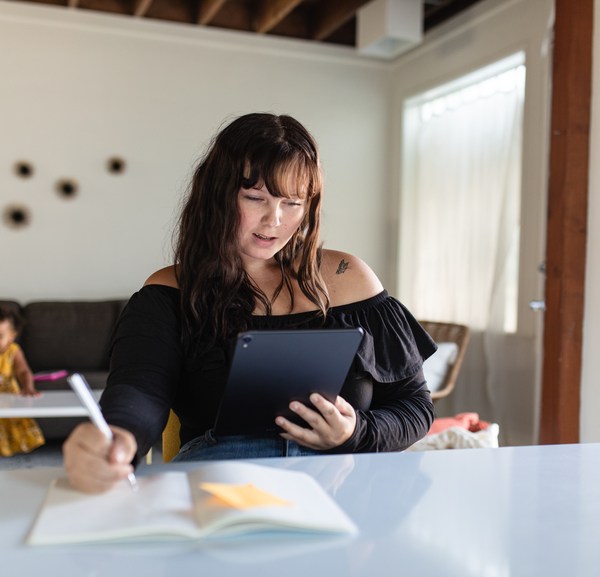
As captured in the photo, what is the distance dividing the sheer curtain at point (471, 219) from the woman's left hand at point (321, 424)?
3.27m

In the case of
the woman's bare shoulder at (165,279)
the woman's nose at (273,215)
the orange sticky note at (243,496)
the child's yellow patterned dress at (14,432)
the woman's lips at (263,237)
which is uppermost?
the woman's nose at (273,215)

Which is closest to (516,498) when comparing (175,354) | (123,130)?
(175,354)

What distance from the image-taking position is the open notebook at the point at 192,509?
79cm

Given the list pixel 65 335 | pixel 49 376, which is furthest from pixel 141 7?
pixel 49 376

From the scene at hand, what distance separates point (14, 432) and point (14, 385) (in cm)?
28

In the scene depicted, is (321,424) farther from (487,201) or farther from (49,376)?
(487,201)

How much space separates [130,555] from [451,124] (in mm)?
4587

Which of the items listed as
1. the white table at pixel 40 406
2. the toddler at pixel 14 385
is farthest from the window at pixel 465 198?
the toddler at pixel 14 385

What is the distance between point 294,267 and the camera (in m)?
1.59

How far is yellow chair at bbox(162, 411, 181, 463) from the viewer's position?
1544 millimetres

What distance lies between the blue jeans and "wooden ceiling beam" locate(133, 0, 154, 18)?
13.4ft

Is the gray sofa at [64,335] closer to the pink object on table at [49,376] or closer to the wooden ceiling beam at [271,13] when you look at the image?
the pink object on table at [49,376]

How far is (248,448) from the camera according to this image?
1.34 m

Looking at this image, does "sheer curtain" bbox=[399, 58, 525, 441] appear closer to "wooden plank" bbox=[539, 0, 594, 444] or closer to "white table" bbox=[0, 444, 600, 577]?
"wooden plank" bbox=[539, 0, 594, 444]
